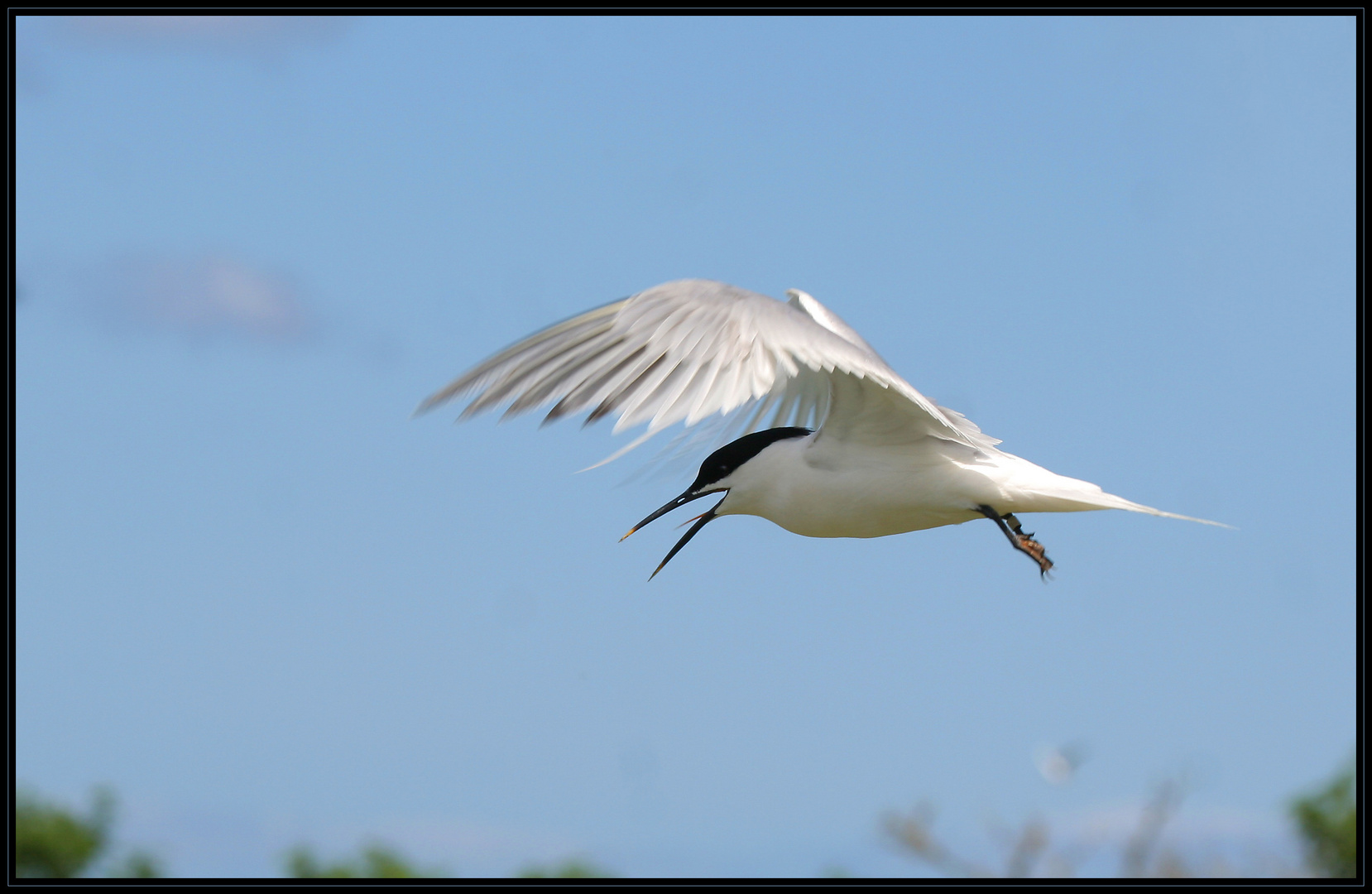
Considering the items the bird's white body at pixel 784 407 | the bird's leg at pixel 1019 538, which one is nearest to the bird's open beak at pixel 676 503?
the bird's white body at pixel 784 407

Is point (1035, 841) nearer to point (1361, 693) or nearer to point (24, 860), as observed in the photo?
point (1361, 693)

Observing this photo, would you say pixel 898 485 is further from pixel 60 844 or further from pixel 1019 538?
pixel 60 844

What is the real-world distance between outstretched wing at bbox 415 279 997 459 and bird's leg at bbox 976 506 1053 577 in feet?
4.57

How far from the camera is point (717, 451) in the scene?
23.1ft

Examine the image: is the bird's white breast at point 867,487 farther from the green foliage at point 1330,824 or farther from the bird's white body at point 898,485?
the green foliage at point 1330,824

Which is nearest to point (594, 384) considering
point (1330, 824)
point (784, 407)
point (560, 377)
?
point (560, 377)

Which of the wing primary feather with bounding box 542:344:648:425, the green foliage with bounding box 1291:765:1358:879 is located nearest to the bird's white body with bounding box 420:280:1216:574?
the wing primary feather with bounding box 542:344:648:425

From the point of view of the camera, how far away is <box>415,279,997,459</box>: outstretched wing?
512 centimetres

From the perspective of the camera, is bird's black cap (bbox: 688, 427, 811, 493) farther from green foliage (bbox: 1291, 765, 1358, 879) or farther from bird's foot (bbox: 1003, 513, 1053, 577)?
green foliage (bbox: 1291, 765, 1358, 879)

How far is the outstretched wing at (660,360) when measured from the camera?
5.12 meters

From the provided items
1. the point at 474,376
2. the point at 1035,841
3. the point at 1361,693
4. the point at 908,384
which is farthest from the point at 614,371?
the point at 1361,693

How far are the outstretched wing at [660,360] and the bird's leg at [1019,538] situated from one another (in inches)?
54.8

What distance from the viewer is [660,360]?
5.30m

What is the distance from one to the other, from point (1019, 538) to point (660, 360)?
241 cm
